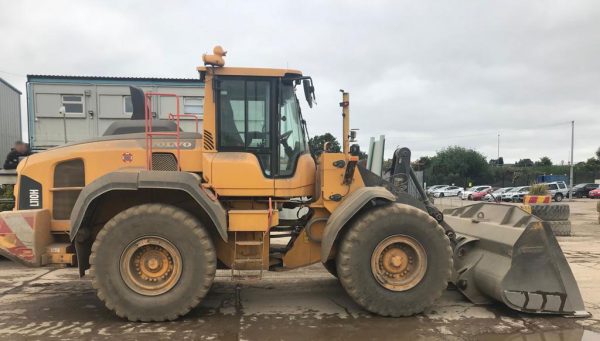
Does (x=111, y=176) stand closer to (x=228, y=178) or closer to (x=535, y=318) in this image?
(x=228, y=178)

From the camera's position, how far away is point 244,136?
17.6 feet

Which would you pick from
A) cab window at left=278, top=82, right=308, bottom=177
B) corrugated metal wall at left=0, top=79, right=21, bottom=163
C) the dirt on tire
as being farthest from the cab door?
corrugated metal wall at left=0, top=79, right=21, bottom=163

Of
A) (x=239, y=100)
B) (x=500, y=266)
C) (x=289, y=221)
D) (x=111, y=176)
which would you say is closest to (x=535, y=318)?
(x=500, y=266)

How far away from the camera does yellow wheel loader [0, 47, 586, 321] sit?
491 centimetres

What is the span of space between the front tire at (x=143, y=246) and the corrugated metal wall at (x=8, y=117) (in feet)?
65.2

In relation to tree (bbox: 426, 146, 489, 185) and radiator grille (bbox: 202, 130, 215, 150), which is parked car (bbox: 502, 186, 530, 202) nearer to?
tree (bbox: 426, 146, 489, 185)

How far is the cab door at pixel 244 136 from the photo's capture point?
208 inches

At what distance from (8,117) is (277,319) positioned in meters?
22.5

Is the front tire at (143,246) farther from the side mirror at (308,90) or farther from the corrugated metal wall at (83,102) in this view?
the corrugated metal wall at (83,102)

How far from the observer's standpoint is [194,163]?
5418 millimetres

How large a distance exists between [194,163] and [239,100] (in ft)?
3.10

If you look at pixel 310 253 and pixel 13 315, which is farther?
pixel 310 253

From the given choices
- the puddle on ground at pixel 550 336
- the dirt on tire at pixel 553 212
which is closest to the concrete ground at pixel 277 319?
the puddle on ground at pixel 550 336

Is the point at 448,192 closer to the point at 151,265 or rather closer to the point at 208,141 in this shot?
the point at 208,141
